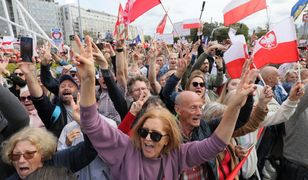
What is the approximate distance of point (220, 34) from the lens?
85.7 feet

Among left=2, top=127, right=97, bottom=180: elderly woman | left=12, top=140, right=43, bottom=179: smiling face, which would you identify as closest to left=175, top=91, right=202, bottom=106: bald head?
left=2, top=127, right=97, bottom=180: elderly woman

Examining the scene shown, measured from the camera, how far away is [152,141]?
6.49ft

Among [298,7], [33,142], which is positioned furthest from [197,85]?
[298,7]

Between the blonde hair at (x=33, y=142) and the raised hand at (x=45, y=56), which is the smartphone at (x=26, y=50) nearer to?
the raised hand at (x=45, y=56)

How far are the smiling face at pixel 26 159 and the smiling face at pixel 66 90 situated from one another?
1128mm

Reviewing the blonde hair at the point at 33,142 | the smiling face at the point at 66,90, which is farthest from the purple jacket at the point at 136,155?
the smiling face at the point at 66,90

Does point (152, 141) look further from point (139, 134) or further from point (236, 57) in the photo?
point (236, 57)

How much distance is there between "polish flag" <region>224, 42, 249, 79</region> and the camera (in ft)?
10.9

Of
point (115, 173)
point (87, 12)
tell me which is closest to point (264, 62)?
point (115, 173)

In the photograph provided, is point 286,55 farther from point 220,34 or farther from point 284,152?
point 220,34

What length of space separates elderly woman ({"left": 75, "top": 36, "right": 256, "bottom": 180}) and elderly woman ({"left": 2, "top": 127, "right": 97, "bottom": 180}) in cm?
23

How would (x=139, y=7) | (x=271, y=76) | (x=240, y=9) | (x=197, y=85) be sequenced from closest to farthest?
(x=197, y=85)
(x=271, y=76)
(x=240, y=9)
(x=139, y=7)

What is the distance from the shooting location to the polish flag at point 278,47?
10.2 ft

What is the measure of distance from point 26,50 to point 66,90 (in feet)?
2.09
